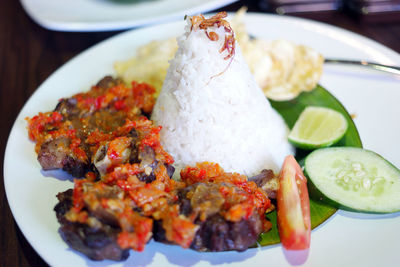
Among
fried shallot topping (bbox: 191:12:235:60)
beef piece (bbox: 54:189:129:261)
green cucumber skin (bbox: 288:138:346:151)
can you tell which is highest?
fried shallot topping (bbox: 191:12:235:60)

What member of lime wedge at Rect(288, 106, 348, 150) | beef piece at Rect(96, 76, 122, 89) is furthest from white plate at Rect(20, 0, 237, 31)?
lime wedge at Rect(288, 106, 348, 150)

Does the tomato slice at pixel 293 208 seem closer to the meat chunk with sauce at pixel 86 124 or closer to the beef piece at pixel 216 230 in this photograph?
the beef piece at pixel 216 230

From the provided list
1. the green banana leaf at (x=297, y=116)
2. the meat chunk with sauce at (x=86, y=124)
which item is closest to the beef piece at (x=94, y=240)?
the meat chunk with sauce at (x=86, y=124)

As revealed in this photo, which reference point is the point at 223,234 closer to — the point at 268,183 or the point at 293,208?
the point at 293,208

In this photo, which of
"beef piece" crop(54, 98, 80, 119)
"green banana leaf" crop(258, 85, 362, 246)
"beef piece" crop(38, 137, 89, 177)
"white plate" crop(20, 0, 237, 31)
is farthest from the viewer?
"white plate" crop(20, 0, 237, 31)

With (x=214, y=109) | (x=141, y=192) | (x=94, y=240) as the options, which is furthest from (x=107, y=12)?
(x=94, y=240)

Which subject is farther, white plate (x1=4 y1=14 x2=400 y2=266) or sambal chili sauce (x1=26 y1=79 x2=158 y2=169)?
sambal chili sauce (x1=26 y1=79 x2=158 y2=169)

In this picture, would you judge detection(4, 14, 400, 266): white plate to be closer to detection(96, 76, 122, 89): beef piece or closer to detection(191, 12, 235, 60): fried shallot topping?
detection(96, 76, 122, 89): beef piece

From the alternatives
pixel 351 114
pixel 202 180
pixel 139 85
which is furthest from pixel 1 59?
pixel 351 114
